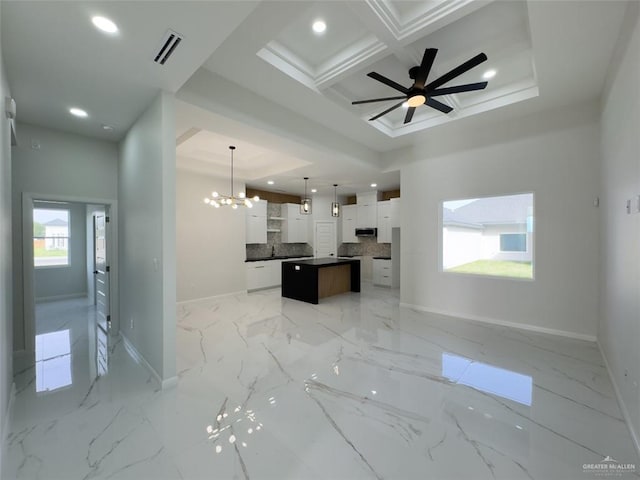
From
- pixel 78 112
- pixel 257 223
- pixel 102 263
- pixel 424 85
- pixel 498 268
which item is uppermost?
pixel 424 85

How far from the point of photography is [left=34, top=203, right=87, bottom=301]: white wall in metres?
6.18

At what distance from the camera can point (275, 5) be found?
208 cm

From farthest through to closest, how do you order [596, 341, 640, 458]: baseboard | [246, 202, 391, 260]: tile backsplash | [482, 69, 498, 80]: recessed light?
[246, 202, 391, 260]: tile backsplash
[482, 69, 498, 80]: recessed light
[596, 341, 640, 458]: baseboard

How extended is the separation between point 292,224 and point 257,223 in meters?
1.34

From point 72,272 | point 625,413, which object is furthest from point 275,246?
point 625,413

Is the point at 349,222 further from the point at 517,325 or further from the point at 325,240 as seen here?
the point at 517,325

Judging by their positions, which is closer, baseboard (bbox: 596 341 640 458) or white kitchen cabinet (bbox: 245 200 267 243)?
baseboard (bbox: 596 341 640 458)

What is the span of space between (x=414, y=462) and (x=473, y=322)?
3354 millimetres

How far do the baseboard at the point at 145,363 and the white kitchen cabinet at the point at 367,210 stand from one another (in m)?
6.44

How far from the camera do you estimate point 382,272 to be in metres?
7.74

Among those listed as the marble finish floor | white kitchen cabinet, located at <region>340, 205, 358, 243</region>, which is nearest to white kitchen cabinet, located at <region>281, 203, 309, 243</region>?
white kitchen cabinet, located at <region>340, 205, 358, 243</region>

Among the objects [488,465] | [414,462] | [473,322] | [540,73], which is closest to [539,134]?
[540,73]

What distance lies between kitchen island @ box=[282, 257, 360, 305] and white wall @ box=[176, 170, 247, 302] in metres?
1.41

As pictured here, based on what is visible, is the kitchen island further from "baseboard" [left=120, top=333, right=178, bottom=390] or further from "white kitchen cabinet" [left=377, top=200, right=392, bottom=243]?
"baseboard" [left=120, top=333, right=178, bottom=390]
